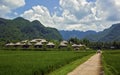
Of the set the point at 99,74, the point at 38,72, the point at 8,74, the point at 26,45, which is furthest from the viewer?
the point at 26,45

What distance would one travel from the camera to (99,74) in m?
29.6

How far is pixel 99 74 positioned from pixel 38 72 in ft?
21.9

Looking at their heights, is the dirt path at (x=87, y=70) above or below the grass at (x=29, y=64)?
below

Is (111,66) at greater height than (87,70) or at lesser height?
greater

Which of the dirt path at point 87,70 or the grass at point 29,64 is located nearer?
the grass at point 29,64

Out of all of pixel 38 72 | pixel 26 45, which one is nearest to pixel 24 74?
pixel 38 72

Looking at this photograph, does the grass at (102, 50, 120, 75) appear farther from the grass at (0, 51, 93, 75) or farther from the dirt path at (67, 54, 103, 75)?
the grass at (0, 51, 93, 75)

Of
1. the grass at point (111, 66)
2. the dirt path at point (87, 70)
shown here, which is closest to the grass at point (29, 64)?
the dirt path at point (87, 70)

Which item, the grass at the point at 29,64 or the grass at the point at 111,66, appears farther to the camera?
the grass at the point at 111,66

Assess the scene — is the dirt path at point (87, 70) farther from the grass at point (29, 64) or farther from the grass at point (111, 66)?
the grass at point (29, 64)

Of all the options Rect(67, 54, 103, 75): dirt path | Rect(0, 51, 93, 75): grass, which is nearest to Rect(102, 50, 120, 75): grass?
Rect(67, 54, 103, 75): dirt path

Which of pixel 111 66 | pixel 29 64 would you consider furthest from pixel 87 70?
pixel 29 64

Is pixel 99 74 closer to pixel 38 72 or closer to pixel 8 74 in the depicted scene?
pixel 38 72

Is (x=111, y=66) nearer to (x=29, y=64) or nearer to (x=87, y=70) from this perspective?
(x=87, y=70)
